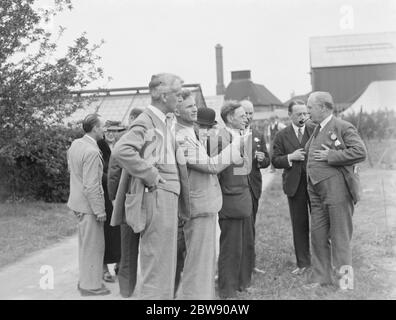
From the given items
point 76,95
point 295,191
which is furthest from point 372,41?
point 295,191

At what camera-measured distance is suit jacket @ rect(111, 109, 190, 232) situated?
3859 millimetres

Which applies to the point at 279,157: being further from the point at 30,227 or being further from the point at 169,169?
the point at 30,227

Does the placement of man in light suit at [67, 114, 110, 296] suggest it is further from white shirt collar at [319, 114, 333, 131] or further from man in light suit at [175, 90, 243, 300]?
white shirt collar at [319, 114, 333, 131]

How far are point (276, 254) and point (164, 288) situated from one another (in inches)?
132

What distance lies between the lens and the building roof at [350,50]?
5847 centimetres

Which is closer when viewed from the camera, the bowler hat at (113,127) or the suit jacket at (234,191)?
the suit jacket at (234,191)

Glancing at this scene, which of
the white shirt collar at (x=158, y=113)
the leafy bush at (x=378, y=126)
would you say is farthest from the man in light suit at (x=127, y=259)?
the leafy bush at (x=378, y=126)

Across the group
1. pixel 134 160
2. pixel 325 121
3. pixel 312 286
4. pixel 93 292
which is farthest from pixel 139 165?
pixel 312 286

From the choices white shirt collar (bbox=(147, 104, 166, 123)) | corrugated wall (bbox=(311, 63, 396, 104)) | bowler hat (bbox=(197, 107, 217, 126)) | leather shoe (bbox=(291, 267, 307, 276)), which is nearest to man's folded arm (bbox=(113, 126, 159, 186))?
white shirt collar (bbox=(147, 104, 166, 123))

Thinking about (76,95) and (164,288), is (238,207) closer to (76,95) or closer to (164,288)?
(164,288)

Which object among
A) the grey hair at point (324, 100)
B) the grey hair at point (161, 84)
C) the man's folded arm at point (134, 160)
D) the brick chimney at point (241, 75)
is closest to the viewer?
the man's folded arm at point (134, 160)

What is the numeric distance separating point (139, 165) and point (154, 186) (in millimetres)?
226

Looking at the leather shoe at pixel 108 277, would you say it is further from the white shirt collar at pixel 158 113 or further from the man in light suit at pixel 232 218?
the white shirt collar at pixel 158 113

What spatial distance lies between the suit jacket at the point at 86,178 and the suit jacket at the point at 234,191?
127 centimetres
